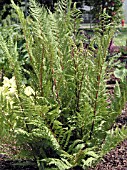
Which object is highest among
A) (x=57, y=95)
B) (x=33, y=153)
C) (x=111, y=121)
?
(x=57, y=95)

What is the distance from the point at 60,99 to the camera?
2453mm

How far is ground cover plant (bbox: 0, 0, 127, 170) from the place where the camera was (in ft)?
7.38

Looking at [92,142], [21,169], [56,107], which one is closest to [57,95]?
[56,107]

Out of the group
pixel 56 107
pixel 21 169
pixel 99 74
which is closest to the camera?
pixel 99 74

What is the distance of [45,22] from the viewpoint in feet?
7.45

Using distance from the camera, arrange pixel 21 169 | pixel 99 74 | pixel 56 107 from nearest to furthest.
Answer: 1. pixel 99 74
2. pixel 56 107
3. pixel 21 169

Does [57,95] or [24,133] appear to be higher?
[57,95]

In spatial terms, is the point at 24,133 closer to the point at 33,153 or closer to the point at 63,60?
the point at 33,153

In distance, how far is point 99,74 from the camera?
2234 millimetres

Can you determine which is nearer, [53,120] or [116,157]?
[53,120]

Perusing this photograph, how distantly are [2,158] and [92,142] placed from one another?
76 centimetres

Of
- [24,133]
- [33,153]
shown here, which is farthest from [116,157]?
[24,133]

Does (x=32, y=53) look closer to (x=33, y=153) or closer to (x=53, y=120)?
(x=53, y=120)

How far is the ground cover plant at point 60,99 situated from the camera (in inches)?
88.6
